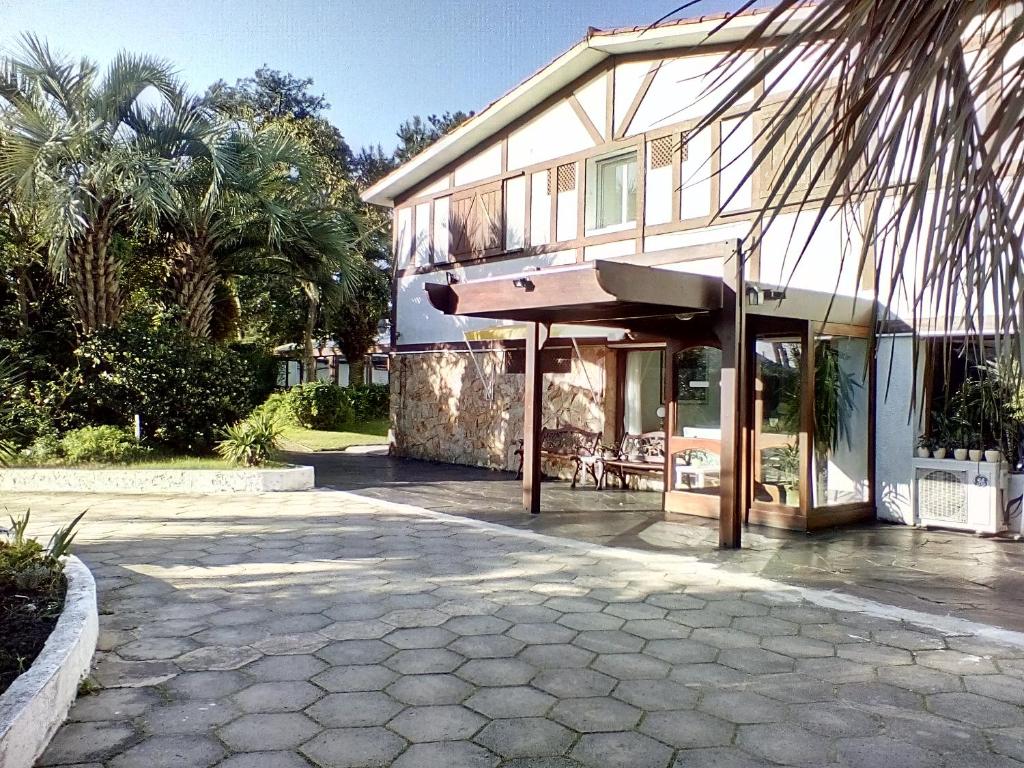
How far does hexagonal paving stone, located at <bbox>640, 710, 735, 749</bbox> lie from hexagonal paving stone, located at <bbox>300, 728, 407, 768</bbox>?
1098mm

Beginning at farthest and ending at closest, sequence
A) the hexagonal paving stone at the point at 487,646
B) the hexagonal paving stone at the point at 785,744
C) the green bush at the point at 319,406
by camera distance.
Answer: the green bush at the point at 319,406 < the hexagonal paving stone at the point at 487,646 < the hexagonal paving stone at the point at 785,744

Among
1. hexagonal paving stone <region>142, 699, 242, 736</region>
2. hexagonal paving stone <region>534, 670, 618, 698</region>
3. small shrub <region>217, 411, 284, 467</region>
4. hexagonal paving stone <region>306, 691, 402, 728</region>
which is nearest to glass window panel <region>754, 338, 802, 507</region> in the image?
hexagonal paving stone <region>534, 670, 618, 698</region>

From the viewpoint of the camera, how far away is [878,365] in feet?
28.1

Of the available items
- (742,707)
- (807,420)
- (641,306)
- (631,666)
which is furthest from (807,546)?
(742,707)

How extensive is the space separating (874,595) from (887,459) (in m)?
3.54

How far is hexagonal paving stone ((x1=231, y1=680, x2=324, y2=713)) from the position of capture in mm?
3455

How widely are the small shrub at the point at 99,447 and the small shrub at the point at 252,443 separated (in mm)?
1348

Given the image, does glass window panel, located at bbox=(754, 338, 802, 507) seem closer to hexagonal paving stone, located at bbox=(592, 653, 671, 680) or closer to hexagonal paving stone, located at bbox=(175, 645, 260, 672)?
hexagonal paving stone, located at bbox=(592, 653, 671, 680)

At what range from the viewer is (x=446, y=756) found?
3.03 meters

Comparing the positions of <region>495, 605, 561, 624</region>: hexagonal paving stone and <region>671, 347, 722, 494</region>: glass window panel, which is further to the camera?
<region>671, 347, 722, 494</region>: glass window panel

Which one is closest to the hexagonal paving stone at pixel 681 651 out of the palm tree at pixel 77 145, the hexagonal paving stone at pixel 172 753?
the hexagonal paving stone at pixel 172 753

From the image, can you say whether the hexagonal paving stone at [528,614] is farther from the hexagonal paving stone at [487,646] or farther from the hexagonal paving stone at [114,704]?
the hexagonal paving stone at [114,704]

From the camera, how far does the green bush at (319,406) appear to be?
20.0m

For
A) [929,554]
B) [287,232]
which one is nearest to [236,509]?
[287,232]
